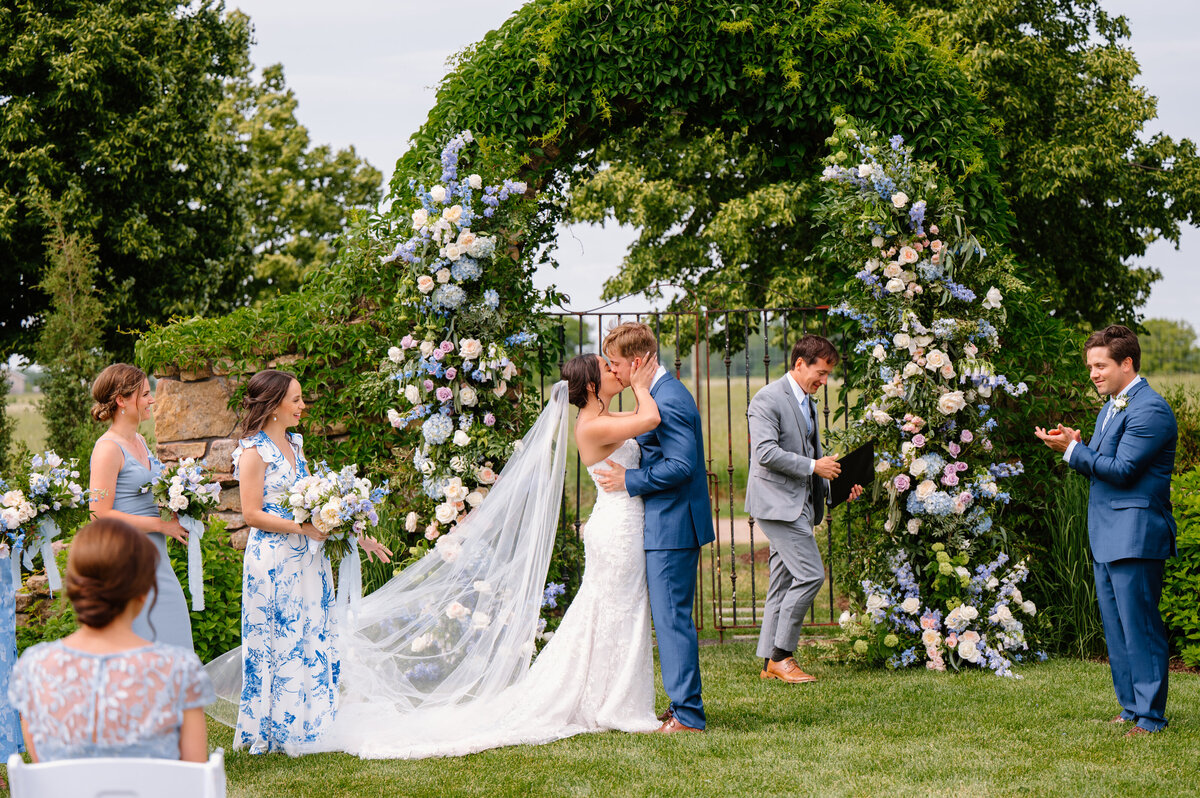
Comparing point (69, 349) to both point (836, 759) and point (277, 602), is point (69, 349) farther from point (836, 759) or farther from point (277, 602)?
point (836, 759)

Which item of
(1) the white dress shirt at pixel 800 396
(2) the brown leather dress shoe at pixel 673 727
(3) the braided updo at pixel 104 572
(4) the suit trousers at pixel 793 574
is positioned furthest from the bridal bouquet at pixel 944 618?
(3) the braided updo at pixel 104 572

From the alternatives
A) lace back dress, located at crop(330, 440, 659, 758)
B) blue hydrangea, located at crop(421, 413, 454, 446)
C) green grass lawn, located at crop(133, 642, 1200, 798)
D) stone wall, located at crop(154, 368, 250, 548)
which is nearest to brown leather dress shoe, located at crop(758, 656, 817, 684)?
green grass lawn, located at crop(133, 642, 1200, 798)

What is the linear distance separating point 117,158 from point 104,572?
15743mm

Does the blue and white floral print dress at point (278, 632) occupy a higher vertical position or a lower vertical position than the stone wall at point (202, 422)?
lower

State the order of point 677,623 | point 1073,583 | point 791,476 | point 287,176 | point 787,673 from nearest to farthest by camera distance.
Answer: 1. point 677,623
2. point 791,476
3. point 787,673
4. point 1073,583
5. point 287,176

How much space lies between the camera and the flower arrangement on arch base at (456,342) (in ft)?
20.9

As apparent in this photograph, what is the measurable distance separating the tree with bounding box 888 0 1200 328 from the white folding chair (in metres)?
12.3

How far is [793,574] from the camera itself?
5.99 meters

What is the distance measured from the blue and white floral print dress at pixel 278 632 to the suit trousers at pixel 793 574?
8.70 feet

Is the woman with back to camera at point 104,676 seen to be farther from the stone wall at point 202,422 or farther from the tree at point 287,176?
the tree at point 287,176

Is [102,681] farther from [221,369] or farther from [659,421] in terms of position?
[221,369]

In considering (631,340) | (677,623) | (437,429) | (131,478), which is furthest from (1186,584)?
(131,478)

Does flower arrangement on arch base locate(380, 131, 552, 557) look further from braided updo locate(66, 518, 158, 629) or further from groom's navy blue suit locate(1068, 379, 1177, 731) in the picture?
braided updo locate(66, 518, 158, 629)

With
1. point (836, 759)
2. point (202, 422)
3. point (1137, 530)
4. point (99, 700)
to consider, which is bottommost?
point (836, 759)
